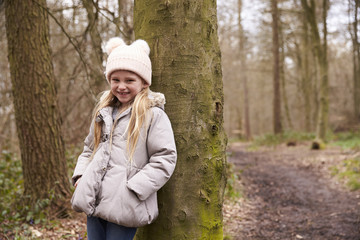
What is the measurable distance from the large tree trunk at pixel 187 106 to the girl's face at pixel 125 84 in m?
0.21

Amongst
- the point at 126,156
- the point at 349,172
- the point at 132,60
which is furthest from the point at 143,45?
the point at 349,172

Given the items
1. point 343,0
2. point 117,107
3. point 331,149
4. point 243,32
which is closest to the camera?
point 117,107

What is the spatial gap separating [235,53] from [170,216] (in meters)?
20.0

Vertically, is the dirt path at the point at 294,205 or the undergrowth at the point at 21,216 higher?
the undergrowth at the point at 21,216

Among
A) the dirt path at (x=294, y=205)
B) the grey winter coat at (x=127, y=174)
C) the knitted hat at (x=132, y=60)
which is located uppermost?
the knitted hat at (x=132, y=60)

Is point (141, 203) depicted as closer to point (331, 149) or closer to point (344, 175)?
point (344, 175)

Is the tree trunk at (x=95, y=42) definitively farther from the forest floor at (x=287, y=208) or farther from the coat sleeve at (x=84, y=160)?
the forest floor at (x=287, y=208)

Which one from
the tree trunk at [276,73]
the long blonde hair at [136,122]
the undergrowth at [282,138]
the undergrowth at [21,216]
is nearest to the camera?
the long blonde hair at [136,122]

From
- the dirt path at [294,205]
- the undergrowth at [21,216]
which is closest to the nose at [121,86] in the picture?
the undergrowth at [21,216]

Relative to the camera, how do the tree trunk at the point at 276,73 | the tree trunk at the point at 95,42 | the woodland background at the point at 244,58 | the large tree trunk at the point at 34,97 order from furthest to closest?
the tree trunk at the point at 276,73
the woodland background at the point at 244,58
the tree trunk at the point at 95,42
the large tree trunk at the point at 34,97

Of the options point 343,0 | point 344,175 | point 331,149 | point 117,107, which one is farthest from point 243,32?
point 117,107

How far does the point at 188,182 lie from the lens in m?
2.31

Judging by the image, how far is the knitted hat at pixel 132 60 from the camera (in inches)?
84.9

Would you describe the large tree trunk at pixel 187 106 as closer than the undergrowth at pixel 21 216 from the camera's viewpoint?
Yes
